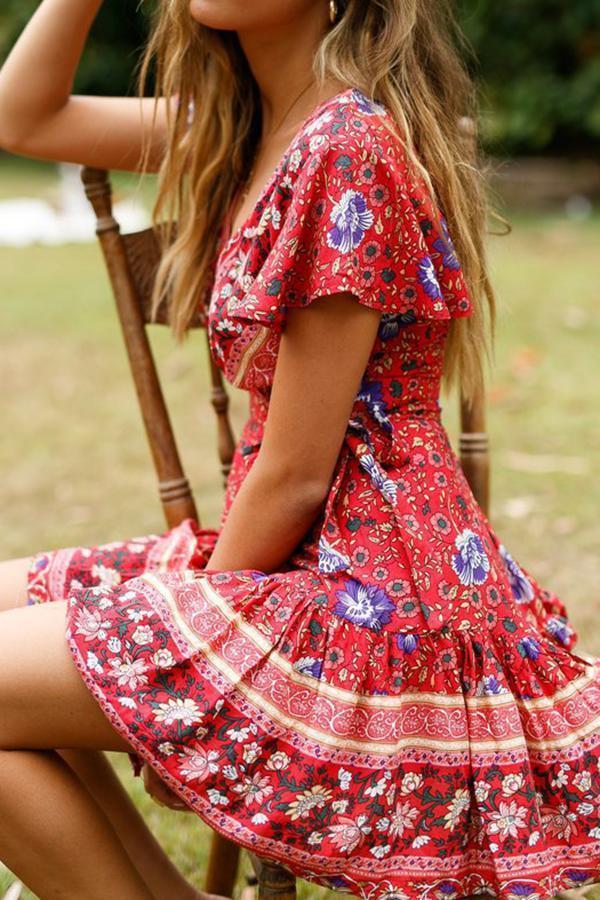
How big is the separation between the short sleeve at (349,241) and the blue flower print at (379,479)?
0.21 m

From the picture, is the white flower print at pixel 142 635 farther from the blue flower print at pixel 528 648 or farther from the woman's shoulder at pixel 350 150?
the woman's shoulder at pixel 350 150

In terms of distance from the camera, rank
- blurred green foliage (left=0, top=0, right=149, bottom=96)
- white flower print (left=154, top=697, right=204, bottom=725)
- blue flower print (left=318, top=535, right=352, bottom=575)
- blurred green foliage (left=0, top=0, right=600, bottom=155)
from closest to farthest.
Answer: white flower print (left=154, top=697, right=204, bottom=725)
blue flower print (left=318, top=535, right=352, bottom=575)
blurred green foliage (left=0, top=0, right=600, bottom=155)
blurred green foliage (left=0, top=0, right=149, bottom=96)

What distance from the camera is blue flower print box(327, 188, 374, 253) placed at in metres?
1.57

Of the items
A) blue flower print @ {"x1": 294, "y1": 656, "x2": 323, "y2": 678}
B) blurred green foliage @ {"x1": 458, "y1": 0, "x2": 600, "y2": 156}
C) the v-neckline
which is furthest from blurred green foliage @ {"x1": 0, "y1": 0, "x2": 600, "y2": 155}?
blue flower print @ {"x1": 294, "y1": 656, "x2": 323, "y2": 678}

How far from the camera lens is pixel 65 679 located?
1.55 m

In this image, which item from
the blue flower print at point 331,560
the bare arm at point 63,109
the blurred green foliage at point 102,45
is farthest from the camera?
the blurred green foliage at point 102,45

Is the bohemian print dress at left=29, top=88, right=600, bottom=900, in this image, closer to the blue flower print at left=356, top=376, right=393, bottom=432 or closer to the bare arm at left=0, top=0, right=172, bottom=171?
the blue flower print at left=356, top=376, right=393, bottom=432

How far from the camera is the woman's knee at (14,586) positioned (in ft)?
6.28

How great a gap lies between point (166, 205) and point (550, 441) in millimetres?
2885

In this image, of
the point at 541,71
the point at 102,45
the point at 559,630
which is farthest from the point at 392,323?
the point at 102,45

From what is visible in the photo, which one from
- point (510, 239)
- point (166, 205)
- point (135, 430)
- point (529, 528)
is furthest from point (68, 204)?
point (166, 205)

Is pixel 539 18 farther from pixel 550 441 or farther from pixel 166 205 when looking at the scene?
→ pixel 166 205

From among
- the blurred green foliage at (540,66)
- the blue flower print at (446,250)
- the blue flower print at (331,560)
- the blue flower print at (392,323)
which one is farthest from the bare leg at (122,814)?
the blurred green foliage at (540,66)

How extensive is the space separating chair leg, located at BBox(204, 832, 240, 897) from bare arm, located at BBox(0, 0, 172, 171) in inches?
47.3
